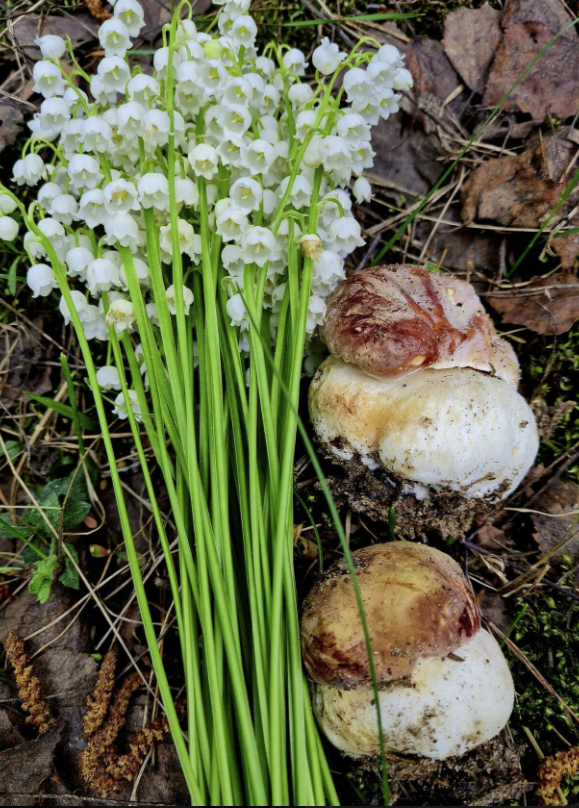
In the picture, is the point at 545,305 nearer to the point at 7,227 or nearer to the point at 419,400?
the point at 419,400

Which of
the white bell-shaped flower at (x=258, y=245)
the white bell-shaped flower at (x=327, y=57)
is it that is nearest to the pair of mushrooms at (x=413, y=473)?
the white bell-shaped flower at (x=258, y=245)

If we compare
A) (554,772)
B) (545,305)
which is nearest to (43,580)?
(554,772)

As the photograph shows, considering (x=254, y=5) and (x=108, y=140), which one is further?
(x=254, y=5)

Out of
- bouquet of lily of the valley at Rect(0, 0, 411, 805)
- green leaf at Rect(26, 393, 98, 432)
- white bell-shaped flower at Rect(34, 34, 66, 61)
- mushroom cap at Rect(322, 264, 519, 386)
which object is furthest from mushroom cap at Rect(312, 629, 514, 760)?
white bell-shaped flower at Rect(34, 34, 66, 61)

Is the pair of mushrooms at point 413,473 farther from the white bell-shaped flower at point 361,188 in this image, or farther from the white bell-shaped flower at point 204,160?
the white bell-shaped flower at point 204,160

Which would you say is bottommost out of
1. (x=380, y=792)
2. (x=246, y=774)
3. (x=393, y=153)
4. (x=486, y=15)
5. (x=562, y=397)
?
(x=380, y=792)

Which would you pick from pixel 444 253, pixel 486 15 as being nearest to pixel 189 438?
pixel 444 253

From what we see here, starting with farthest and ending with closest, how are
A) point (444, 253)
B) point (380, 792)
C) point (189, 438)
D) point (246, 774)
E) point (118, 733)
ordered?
point (444, 253), point (118, 733), point (380, 792), point (189, 438), point (246, 774)

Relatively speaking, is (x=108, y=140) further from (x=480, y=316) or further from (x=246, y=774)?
(x=246, y=774)
